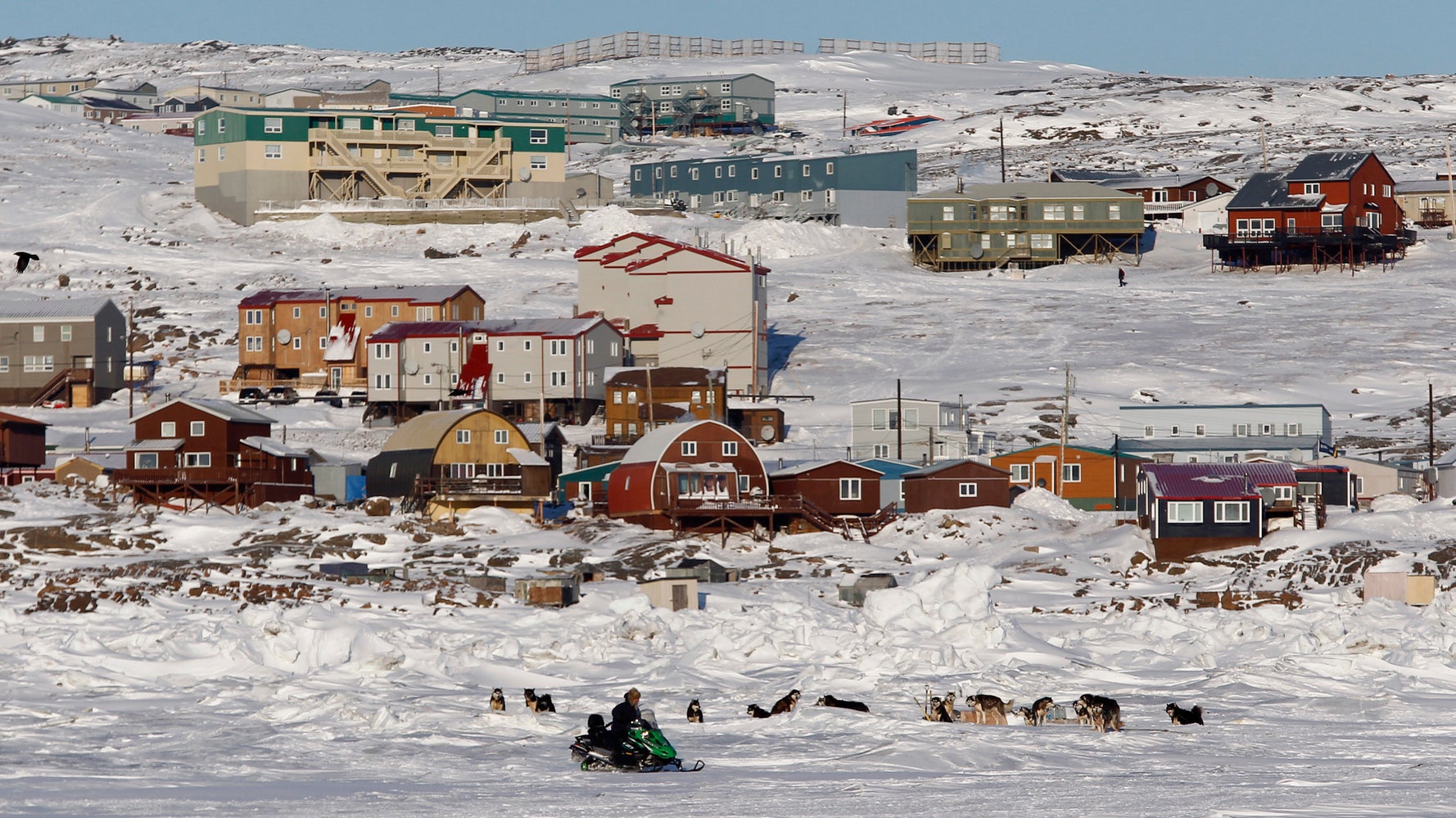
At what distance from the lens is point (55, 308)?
274 feet

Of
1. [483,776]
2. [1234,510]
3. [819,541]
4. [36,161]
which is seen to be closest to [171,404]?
[819,541]

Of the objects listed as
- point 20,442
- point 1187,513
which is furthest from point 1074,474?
point 20,442

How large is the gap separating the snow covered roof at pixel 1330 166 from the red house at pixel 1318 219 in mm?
67

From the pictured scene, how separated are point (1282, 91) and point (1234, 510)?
5137 inches

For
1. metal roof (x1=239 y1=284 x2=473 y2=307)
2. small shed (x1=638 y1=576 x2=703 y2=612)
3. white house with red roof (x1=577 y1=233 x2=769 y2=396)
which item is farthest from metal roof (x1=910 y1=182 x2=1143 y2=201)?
small shed (x1=638 y1=576 x2=703 y2=612)

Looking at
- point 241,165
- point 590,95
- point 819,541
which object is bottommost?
point 819,541

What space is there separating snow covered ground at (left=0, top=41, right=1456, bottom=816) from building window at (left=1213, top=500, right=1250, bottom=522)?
112cm

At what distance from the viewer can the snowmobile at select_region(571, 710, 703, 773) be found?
25891mm

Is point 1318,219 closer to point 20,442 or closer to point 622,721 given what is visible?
point 20,442

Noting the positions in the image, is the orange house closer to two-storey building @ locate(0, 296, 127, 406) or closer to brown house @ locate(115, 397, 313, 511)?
brown house @ locate(115, 397, 313, 511)

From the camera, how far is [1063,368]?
270 ft

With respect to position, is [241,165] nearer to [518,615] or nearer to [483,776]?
[518,615]

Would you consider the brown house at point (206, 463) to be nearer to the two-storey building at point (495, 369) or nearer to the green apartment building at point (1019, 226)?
the two-storey building at point (495, 369)

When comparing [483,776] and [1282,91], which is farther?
[1282,91]
